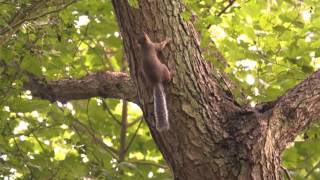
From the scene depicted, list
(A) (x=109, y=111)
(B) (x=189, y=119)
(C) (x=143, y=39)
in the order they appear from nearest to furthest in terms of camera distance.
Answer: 1. (C) (x=143, y=39)
2. (B) (x=189, y=119)
3. (A) (x=109, y=111)

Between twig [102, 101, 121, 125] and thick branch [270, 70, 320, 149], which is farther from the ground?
twig [102, 101, 121, 125]

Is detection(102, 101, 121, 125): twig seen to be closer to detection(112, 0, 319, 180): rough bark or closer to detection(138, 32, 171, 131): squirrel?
detection(112, 0, 319, 180): rough bark

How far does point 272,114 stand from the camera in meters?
3.91

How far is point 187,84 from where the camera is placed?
3.84m

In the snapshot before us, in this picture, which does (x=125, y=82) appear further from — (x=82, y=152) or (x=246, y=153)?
(x=246, y=153)

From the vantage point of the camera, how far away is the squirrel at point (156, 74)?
3.65 meters

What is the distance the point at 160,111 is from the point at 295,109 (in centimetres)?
95

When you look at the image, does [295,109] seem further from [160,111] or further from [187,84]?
[160,111]

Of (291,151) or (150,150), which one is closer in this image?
(291,151)

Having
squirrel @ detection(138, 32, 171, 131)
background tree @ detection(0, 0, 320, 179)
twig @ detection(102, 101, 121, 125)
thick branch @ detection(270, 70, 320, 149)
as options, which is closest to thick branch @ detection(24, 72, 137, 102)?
background tree @ detection(0, 0, 320, 179)

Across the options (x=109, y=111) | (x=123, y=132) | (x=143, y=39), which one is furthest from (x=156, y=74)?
(x=123, y=132)

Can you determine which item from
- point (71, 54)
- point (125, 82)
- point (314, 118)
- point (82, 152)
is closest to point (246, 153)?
point (314, 118)

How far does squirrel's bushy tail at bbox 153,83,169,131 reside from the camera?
3.67 metres

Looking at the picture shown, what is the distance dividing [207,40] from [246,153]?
2.66 ft
